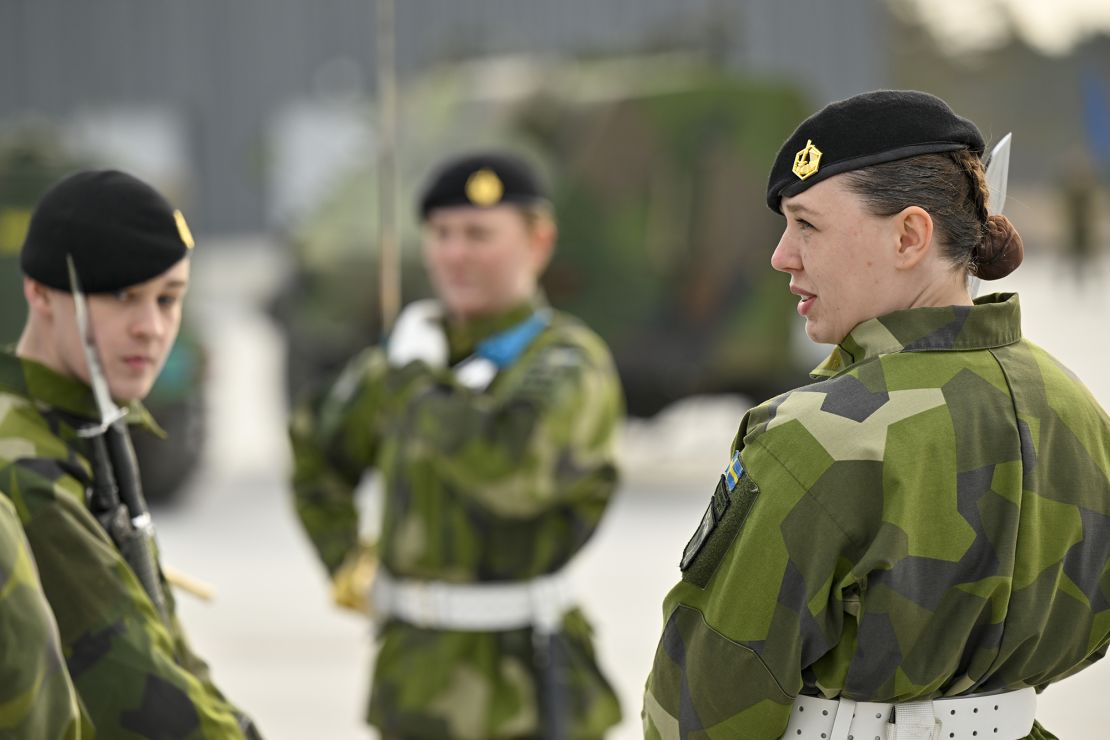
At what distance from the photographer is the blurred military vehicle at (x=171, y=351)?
29.6 feet

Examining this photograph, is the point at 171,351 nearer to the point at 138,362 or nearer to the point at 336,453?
the point at 336,453

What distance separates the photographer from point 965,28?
34125 mm

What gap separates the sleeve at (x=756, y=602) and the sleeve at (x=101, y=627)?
29.2 inches

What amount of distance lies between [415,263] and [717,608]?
27.1 feet

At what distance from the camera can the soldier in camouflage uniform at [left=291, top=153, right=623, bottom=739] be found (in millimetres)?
3656

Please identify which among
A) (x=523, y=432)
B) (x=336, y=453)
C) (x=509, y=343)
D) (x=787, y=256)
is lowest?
(x=336, y=453)

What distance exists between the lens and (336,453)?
4.09 meters

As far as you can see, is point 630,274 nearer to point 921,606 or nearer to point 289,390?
point 289,390

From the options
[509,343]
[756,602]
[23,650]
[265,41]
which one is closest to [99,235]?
[23,650]

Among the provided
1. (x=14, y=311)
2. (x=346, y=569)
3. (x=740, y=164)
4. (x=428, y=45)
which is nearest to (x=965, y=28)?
(x=428, y=45)

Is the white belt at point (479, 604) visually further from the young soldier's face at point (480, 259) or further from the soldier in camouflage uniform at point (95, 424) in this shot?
the soldier in camouflage uniform at point (95, 424)

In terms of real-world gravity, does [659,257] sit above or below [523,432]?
below

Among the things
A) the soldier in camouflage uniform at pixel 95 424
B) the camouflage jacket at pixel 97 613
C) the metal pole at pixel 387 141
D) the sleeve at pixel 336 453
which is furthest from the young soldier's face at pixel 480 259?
the camouflage jacket at pixel 97 613

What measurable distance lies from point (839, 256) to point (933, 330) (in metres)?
0.15
